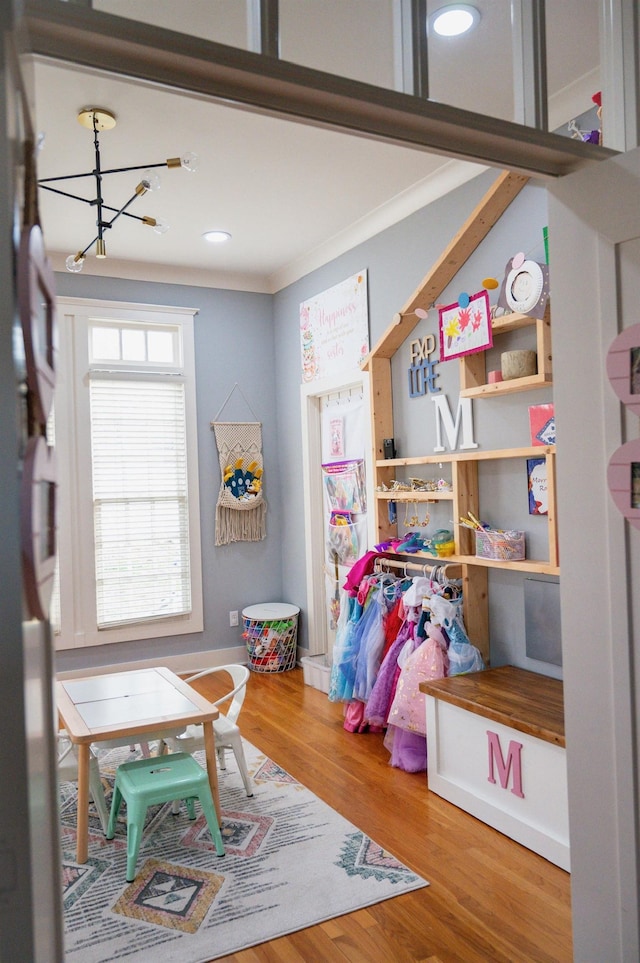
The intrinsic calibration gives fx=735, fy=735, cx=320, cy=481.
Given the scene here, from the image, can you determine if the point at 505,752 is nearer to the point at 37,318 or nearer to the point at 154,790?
the point at 154,790

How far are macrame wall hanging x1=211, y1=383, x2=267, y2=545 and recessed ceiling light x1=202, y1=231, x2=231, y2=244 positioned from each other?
1.15 metres

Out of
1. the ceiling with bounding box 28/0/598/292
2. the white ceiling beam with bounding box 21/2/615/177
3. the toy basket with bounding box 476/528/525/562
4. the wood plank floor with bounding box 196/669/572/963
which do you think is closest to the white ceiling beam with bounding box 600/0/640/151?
the white ceiling beam with bounding box 21/2/615/177

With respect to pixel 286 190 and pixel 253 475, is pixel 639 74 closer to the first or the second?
pixel 286 190

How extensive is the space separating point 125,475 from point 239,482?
33.3 inches

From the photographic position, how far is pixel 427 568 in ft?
12.1

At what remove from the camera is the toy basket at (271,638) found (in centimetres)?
525

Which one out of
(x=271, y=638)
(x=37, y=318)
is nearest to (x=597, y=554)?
(x=37, y=318)

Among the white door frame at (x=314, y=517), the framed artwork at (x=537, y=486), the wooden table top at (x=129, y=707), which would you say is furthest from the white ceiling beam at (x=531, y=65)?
the white door frame at (x=314, y=517)

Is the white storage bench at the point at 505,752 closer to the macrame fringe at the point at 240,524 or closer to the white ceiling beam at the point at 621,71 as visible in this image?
the white ceiling beam at the point at 621,71

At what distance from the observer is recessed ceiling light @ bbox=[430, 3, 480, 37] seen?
242 centimetres

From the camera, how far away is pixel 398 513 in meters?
4.21

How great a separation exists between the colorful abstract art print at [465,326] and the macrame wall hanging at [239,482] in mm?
2254

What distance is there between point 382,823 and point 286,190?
10.3 ft

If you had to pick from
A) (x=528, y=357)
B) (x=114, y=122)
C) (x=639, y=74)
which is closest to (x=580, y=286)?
(x=639, y=74)
